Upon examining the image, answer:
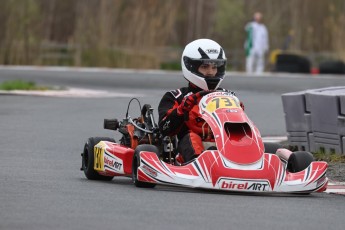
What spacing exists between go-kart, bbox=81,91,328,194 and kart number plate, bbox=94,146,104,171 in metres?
0.17

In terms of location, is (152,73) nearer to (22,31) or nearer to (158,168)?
(22,31)

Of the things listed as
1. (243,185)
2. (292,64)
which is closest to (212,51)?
(243,185)

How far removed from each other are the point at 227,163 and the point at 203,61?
1.55m

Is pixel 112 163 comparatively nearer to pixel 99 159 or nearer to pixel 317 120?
pixel 99 159

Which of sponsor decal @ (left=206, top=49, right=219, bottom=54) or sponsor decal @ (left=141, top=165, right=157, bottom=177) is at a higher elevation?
sponsor decal @ (left=206, top=49, right=219, bottom=54)

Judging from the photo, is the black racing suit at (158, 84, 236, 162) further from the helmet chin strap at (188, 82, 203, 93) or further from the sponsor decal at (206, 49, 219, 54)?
the sponsor decal at (206, 49, 219, 54)

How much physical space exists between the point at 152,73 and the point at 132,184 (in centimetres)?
2515

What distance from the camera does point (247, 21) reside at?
46.9m

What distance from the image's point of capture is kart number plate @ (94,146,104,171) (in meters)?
11.8

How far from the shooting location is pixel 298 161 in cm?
1101

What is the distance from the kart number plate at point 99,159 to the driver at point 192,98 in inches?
26.9

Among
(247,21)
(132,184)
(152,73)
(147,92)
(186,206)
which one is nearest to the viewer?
(186,206)

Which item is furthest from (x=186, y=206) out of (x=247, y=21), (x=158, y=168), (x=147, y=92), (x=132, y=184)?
(x=247, y=21)

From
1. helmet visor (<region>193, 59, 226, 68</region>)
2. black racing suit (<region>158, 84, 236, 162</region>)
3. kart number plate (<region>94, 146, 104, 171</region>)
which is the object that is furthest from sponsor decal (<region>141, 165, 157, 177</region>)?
helmet visor (<region>193, 59, 226, 68</region>)
